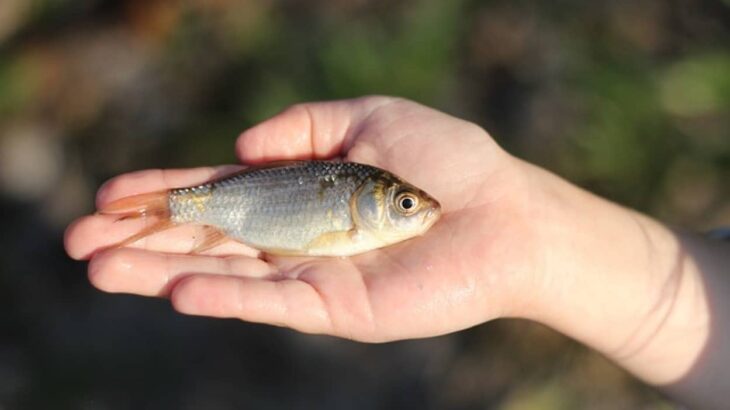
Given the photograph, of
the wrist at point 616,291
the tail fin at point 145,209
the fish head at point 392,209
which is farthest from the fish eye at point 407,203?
the tail fin at point 145,209

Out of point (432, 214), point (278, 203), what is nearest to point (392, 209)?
point (432, 214)

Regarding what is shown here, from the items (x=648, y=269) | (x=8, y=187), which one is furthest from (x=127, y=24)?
(x=648, y=269)

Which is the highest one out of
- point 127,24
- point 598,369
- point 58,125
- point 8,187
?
point 127,24

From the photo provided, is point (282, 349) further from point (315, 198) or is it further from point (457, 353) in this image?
point (315, 198)

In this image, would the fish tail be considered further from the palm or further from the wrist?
the wrist

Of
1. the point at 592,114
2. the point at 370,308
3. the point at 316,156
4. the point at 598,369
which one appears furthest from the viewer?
the point at 592,114

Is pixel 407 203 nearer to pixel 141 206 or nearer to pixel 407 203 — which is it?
pixel 407 203
